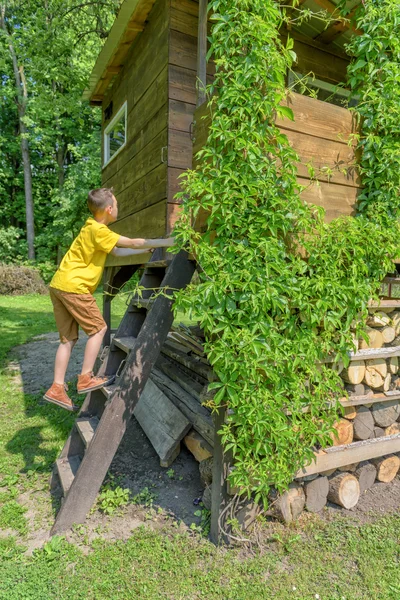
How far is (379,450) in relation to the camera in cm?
317

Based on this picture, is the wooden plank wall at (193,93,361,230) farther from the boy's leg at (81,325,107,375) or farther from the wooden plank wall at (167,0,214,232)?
the wooden plank wall at (167,0,214,232)

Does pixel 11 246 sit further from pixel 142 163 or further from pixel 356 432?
pixel 356 432

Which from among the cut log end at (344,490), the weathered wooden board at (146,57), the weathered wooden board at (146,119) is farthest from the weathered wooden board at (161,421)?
the weathered wooden board at (146,57)

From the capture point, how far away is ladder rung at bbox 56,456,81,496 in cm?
286

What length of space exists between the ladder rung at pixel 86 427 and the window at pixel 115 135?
4.37 metres

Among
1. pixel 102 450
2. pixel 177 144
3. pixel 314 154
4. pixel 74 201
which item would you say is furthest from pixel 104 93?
pixel 74 201

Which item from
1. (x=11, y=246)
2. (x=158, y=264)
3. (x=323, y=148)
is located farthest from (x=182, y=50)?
(x=11, y=246)

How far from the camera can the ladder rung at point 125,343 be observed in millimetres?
3092

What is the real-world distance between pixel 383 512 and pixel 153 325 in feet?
7.61

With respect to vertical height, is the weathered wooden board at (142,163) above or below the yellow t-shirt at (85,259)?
above

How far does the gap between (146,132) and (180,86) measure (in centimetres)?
85

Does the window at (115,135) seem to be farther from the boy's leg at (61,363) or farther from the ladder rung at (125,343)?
the boy's leg at (61,363)

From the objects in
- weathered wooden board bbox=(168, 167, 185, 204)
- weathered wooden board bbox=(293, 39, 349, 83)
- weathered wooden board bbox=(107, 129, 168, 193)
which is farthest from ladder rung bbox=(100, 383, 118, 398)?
weathered wooden board bbox=(293, 39, 349, 83)

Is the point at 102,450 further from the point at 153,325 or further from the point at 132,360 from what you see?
the point at 153,325
